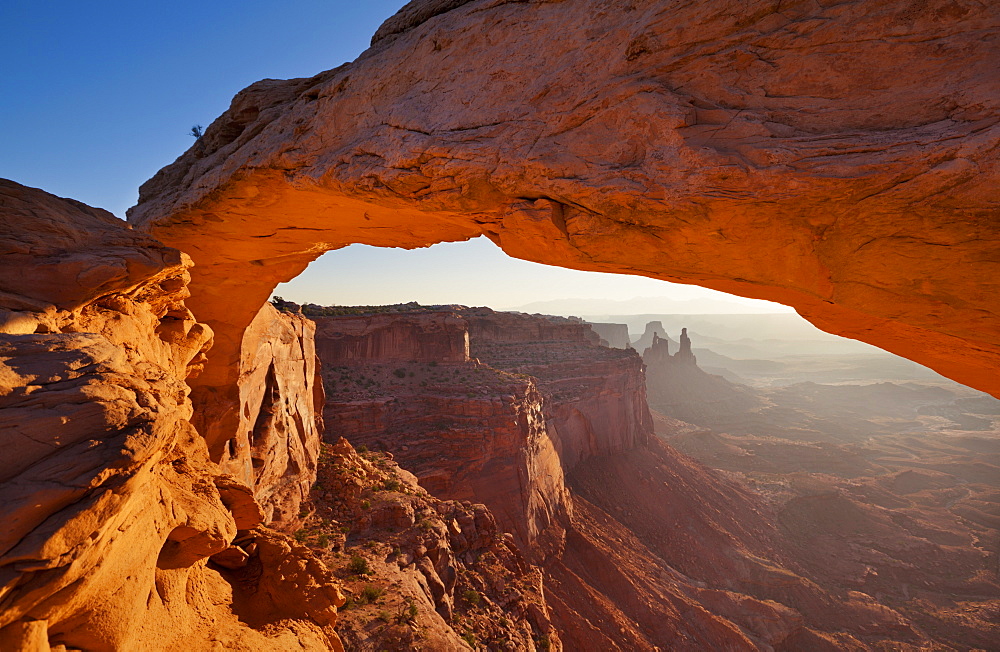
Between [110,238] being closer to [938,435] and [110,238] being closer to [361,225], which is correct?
[361,225]

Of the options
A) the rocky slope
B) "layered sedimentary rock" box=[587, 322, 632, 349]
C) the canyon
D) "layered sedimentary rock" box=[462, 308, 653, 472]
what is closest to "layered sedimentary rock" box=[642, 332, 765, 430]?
"layered sedimentary rock" box=[462, 308, 653, 472]

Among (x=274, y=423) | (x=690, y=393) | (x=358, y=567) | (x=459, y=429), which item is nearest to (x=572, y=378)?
(x=459, y=429)

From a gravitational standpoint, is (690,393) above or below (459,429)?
below

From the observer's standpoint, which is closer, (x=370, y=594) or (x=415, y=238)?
(x=415, y=238)

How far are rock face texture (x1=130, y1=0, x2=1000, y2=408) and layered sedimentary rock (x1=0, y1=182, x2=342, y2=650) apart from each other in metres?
2.51

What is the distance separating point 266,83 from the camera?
764 centimetres

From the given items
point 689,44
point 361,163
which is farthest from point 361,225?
point 689,44

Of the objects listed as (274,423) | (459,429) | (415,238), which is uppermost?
(415,238)

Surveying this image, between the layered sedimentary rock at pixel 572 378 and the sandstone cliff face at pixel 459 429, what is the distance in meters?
5.71

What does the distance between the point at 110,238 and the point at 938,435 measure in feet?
286

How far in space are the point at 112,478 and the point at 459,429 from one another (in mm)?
19181

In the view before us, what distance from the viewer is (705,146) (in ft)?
13.4

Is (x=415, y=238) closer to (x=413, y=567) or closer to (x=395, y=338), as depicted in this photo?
(x=413, y=567)

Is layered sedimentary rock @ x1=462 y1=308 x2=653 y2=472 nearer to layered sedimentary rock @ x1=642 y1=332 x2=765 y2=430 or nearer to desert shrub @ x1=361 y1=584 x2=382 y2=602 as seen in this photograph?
desert shrub @ x1=361 y1=584 x2=382 y2=602
